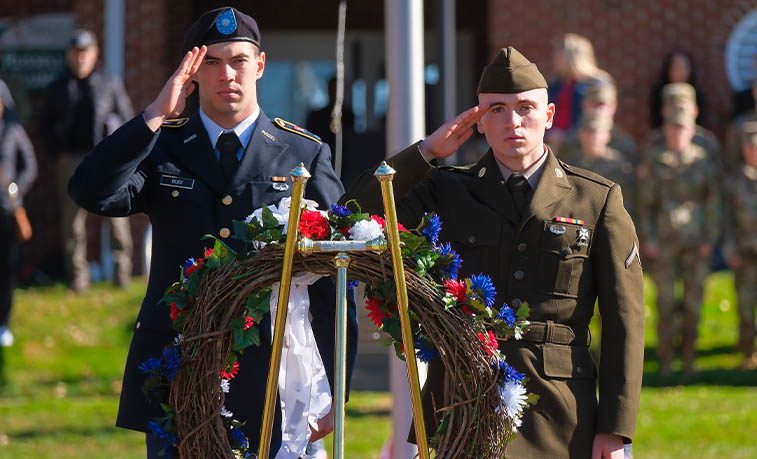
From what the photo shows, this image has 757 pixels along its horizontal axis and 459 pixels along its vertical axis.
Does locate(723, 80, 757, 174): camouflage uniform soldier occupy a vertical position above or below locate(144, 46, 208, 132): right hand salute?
below

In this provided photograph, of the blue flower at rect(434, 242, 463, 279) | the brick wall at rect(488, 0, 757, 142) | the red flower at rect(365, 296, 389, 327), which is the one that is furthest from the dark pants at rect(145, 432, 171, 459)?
the brick wall at rect(488, 0, 757, 142)

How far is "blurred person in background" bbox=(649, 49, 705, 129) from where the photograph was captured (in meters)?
13.1

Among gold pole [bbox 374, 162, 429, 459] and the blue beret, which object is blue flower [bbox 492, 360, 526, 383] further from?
the blue beret

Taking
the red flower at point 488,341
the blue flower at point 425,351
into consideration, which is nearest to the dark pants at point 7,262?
the blue flower at point 425,351

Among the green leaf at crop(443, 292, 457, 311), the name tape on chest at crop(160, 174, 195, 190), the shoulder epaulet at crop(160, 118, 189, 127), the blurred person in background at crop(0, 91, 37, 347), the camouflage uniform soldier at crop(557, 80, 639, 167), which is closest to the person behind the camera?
the green leaf at crop(443, 292, 457, 311)

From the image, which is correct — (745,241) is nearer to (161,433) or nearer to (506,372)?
(506,372)

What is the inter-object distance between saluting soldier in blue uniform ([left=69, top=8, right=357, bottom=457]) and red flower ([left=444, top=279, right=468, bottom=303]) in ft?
2.70

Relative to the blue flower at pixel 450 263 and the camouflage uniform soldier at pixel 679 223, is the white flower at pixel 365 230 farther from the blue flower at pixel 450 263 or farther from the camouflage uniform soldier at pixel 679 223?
the camouflage uniform soldier at pixel 679 223

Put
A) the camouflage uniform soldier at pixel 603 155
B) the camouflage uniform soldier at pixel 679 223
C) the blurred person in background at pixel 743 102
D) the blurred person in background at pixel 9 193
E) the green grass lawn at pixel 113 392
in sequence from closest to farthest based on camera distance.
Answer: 1. the green grass lawn at pixel 113 392
2. the camouflage uniform soldier at pixel 603 155
3. the camouflage uniform soldier at pixel 679 223
4. the blurred person in background at pixel 9 193
5. the blurred person in background at pixel 743 102

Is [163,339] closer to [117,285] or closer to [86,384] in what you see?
[86,384]

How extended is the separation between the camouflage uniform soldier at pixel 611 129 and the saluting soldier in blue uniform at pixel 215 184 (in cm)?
543

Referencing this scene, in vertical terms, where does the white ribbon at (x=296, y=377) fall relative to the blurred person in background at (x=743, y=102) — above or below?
below

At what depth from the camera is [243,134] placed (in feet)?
15.0

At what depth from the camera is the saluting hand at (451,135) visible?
4242mm
